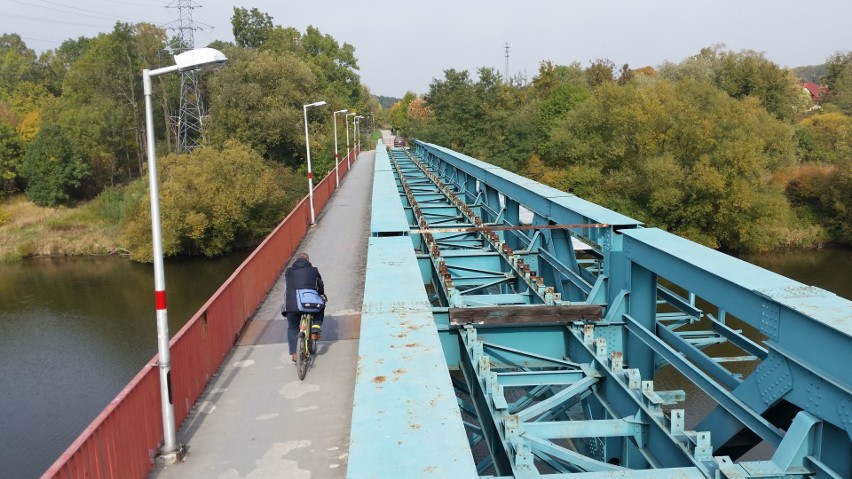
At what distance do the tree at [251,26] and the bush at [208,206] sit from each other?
175 ft

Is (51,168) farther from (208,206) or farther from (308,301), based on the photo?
(308,301)

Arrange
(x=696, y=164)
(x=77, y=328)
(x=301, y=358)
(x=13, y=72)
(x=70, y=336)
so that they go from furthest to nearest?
1. (x=13, y=72)
2. (x=696, y=164)
3. (x=77, y=328)
4. (x=70, y=336)
5. (x=301, y=358)

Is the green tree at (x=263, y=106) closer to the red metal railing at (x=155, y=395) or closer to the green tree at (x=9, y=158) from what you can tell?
the green tree at (x=9, y=158)

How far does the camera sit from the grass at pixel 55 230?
152ft

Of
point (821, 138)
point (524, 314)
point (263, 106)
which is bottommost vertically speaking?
A: point (524, 314)

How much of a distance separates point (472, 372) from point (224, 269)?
3552 centimetres

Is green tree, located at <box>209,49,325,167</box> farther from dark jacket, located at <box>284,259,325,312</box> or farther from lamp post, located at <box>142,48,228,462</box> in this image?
lamp post, located at <box>142,48,228,462</box>

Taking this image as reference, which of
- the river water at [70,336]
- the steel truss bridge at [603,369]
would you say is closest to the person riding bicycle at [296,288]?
the steel truss bridge at [603,369]

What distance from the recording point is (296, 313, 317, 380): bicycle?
24.9 feet

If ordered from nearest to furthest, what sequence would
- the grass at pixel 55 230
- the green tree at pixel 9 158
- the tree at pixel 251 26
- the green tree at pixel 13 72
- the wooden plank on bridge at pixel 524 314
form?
the wooden plank on bridge at pixel 524 314 < the grass at pixel 55 230 < the green tree at pixel 9 158 < the green tree at pixel 13 72 < the tree at pixel 251 26

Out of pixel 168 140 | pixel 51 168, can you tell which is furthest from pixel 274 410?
pixel 168 140

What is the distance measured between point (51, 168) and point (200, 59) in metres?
57.2

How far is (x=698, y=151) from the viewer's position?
41.9 metres

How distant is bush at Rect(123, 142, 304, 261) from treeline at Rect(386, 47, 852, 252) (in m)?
23.5
